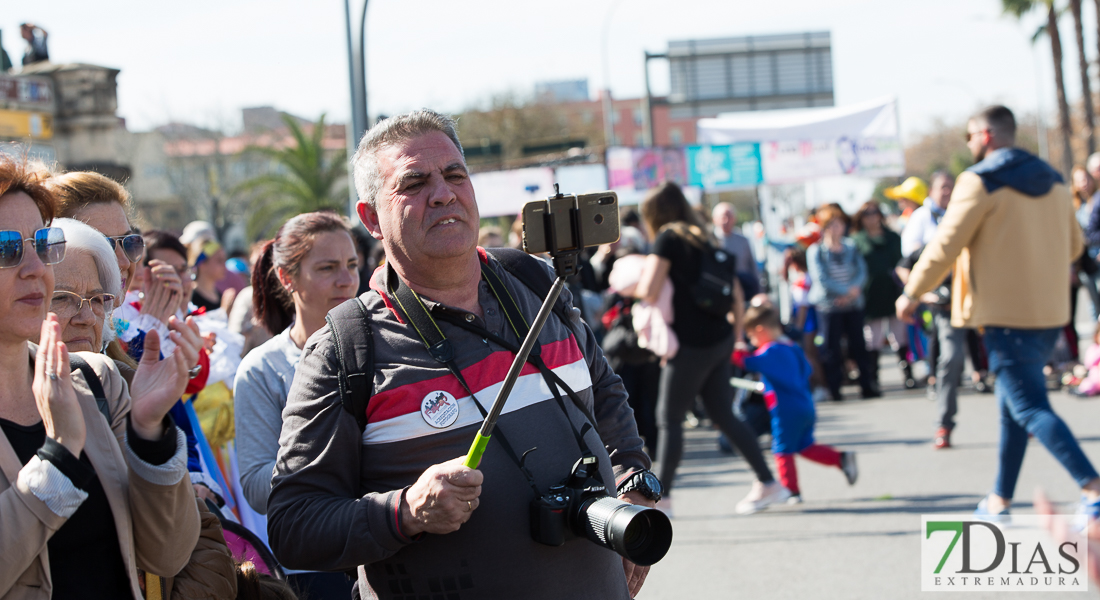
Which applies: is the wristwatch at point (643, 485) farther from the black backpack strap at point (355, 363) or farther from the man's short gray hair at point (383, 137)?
the man's short gray hair at point (383, 137)

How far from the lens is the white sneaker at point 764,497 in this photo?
21.6 feet

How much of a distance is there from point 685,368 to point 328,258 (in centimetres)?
314

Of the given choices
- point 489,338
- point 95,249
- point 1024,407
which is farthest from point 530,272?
point 1024,407

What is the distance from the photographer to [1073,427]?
→ 8.35 m

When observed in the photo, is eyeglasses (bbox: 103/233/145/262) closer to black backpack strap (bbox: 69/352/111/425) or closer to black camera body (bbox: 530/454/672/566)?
black backpack strap (bbox: 69/352/111/425)

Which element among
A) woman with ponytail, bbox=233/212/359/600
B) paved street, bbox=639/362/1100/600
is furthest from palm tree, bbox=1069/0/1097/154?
woman with ponytail, bbox=233/212/359/600

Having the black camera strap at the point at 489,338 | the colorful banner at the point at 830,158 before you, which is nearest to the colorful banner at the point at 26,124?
the colorful banner at the point at 830,158

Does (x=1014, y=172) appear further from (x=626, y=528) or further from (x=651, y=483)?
(x=626, y=528)

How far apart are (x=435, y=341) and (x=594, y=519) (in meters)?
0.55

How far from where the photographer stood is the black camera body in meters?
2.18

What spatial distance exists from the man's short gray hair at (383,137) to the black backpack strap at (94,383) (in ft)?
2.55

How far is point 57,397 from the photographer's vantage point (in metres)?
1.93

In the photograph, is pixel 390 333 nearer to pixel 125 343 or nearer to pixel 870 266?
pixel 125 343

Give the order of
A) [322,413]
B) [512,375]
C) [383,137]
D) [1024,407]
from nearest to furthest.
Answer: [512,375] → [322,413] → [383,137] → [1024,407]
